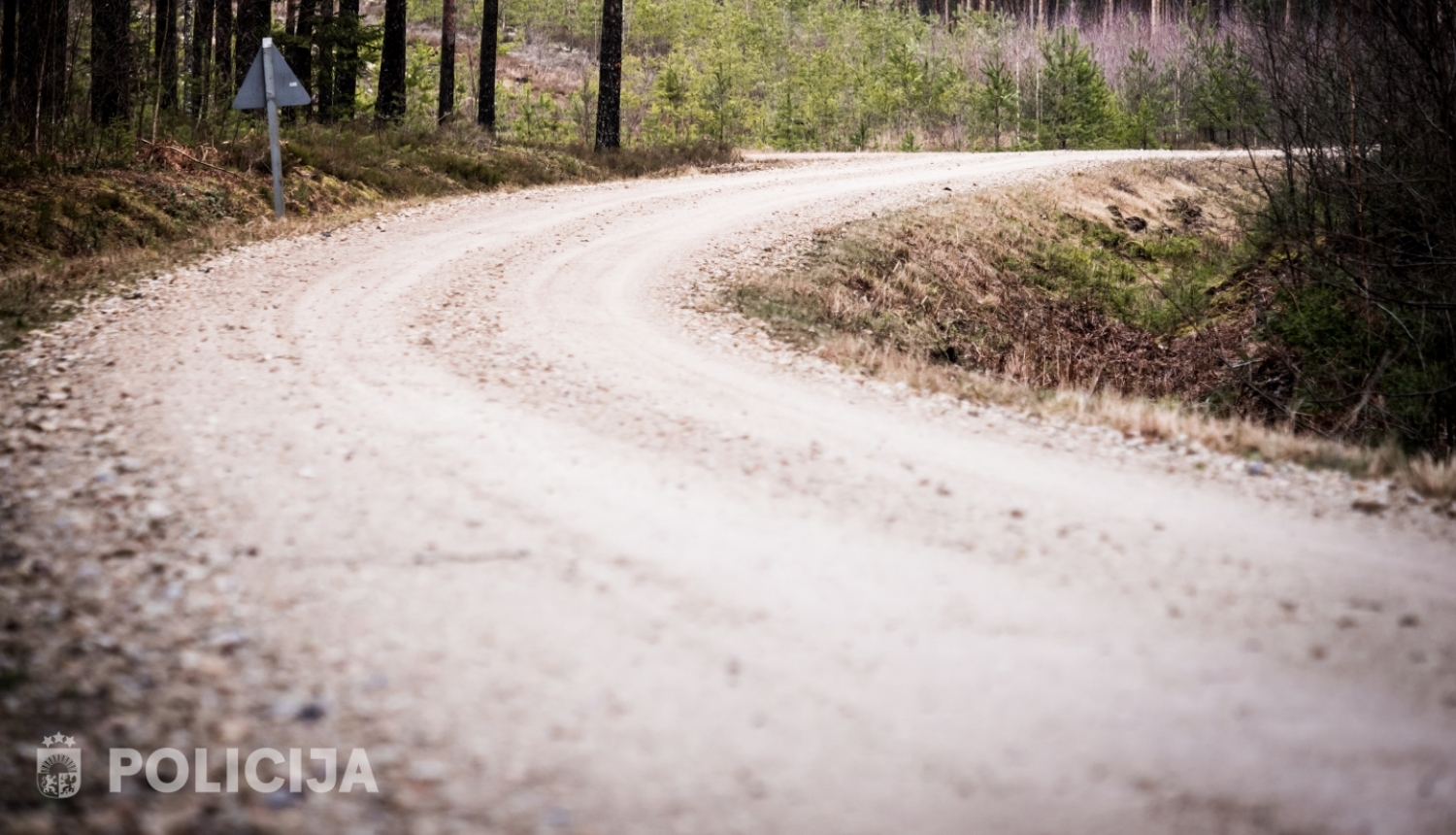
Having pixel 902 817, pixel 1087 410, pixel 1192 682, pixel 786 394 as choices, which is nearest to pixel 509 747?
pixel 902 817

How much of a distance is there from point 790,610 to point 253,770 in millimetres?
1921

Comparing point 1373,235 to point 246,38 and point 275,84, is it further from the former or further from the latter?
point 246,38

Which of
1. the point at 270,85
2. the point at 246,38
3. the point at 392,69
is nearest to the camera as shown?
the point at 270,85

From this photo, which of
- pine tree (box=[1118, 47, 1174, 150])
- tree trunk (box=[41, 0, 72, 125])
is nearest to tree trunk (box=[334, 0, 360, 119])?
tree trunk (box=[41, 0, 72, 125])

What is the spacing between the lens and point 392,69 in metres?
19.6

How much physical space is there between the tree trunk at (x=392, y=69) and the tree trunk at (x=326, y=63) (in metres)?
0.98

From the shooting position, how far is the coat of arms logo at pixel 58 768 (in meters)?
2.73

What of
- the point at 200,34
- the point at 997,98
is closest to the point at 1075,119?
the point at 997,98

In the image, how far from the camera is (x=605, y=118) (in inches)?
838

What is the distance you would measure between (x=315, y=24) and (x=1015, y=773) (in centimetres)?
2029

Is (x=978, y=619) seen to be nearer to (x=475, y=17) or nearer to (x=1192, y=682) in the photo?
(x=1192, y=682)

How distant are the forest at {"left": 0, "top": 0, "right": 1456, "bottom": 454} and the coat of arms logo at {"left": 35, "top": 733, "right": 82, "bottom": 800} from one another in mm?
8233

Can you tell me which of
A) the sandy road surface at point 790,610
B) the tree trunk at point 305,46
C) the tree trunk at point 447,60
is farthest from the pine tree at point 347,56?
the sandy road surface at point 790,610

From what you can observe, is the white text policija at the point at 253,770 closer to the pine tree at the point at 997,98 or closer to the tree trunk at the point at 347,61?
the tree trunk at the point at 347,61
